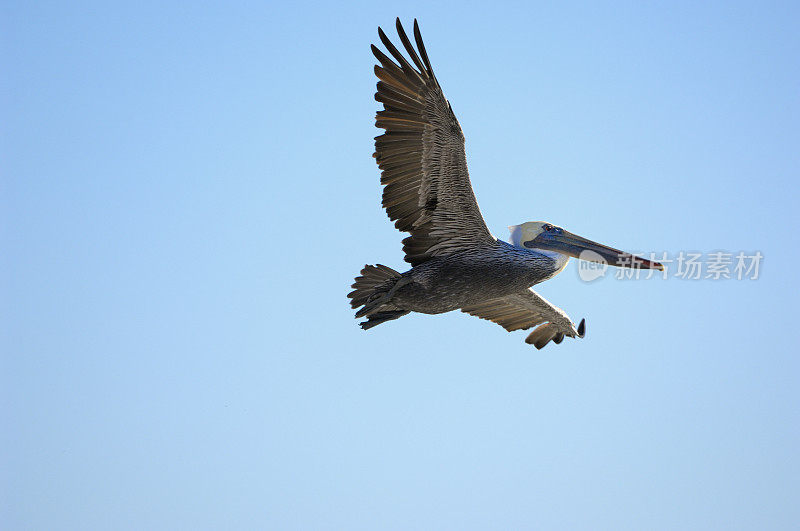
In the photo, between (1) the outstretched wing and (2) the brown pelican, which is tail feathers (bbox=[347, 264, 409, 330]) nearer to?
(2) the brown pelican

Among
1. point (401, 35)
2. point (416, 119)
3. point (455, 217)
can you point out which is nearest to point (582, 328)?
point (455, 217)

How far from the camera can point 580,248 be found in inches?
372

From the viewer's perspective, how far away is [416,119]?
8203 millimetres

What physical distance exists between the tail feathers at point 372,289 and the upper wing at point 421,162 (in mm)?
330

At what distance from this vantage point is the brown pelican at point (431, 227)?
816 centimetres

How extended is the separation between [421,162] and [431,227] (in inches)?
26.4

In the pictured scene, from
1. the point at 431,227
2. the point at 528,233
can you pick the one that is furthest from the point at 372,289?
the point at 528,233

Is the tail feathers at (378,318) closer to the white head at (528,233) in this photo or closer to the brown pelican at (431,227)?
the brown pelican at (431,227)

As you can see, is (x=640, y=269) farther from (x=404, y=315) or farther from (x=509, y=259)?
(x=404, y=315)

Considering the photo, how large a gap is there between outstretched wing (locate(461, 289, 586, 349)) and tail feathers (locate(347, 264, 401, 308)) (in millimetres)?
1926

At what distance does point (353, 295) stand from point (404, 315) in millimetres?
607

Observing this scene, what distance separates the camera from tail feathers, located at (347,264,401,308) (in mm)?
8539

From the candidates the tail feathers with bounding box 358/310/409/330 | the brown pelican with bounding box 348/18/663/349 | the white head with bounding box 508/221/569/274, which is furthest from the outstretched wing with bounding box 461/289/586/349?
the tail feathers with bounding box 358/310/409/330

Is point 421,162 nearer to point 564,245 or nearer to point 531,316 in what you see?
point 564,245
